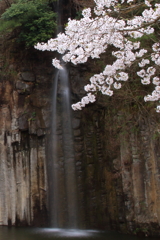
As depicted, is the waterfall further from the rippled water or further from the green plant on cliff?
the green plant on cliff

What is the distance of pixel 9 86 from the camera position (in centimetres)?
1182

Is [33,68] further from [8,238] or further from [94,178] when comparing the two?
[8,238]

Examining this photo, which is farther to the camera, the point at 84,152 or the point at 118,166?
the point at 84,152

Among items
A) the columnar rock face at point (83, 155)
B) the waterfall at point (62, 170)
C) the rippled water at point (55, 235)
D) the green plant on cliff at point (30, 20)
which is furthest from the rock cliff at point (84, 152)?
the green plant on cliff at point (30, 20)

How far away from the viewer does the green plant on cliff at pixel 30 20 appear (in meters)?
10.9

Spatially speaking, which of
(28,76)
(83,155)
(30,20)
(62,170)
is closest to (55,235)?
(62,170)

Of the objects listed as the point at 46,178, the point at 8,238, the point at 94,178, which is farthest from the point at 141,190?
the point at 8,238

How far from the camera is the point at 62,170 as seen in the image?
34.5ft

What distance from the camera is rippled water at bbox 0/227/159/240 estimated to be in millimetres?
8641

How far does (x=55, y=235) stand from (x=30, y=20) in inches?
301

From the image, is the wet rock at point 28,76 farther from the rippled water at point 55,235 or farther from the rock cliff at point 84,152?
the rippled water at point 55,235

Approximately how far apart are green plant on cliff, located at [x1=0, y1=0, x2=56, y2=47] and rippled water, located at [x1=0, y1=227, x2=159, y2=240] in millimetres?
6596

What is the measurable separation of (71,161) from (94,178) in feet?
3.29

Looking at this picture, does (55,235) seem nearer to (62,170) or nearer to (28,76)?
(62,170)
